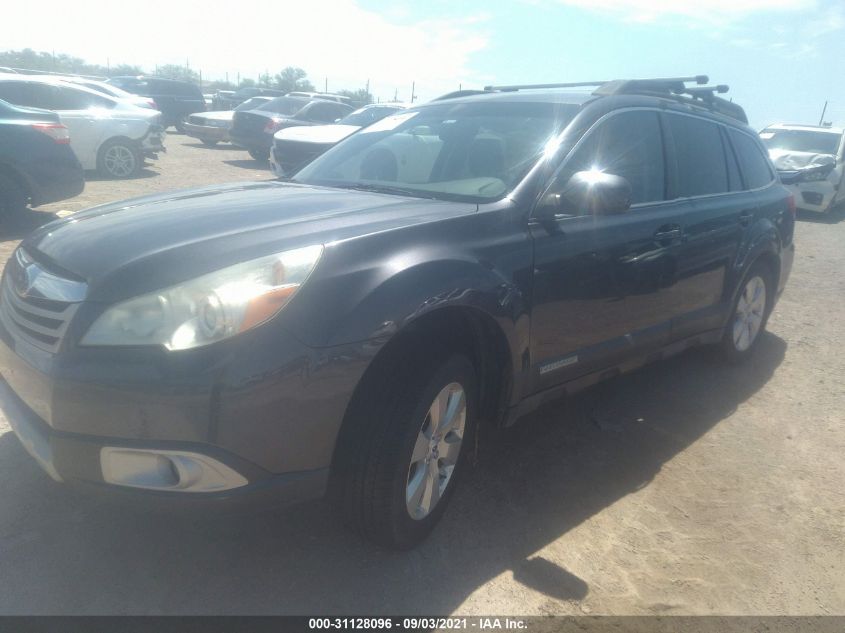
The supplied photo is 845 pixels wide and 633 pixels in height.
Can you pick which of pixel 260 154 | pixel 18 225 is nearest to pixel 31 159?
pixel 18 225

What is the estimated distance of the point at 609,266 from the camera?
3305 mm

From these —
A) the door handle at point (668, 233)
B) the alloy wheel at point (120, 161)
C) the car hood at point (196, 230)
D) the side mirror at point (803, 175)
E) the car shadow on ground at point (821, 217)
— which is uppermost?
the side mirror at point (803, 175)

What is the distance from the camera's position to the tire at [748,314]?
4.80 meters

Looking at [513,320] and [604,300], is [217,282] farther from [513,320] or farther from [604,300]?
[604,300]

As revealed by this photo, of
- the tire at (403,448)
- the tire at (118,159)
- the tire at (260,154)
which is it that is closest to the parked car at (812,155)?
the tire at (260,154)

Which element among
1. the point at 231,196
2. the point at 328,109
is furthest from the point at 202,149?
the point at 231,196

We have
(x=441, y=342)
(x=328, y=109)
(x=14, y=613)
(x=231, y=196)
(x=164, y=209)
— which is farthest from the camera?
(x=328, y=109)

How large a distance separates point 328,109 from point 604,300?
14039 mm

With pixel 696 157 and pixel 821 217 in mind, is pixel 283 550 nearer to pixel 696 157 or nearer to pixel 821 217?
pixel 696 157

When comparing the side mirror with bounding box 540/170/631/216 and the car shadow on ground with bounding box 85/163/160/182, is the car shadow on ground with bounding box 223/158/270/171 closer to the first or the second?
the car shadow on ground with bounding box 85/163/160/182

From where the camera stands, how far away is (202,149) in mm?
18438

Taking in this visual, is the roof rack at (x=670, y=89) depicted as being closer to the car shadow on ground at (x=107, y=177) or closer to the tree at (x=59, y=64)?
the car shadow on ground at (x=107, y=177)

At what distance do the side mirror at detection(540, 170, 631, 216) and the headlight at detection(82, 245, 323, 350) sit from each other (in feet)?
4.43

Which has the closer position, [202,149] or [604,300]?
[604,300]
